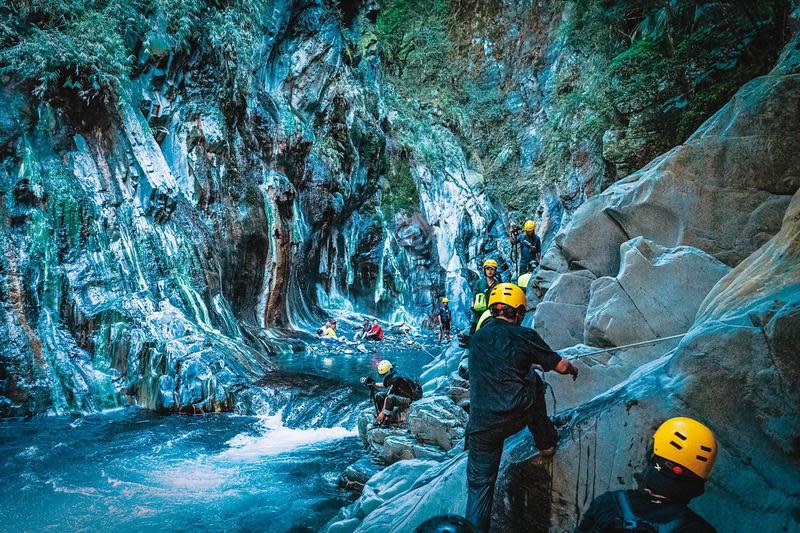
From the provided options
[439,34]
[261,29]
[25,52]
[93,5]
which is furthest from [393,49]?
[25,52]

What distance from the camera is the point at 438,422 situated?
700 cm

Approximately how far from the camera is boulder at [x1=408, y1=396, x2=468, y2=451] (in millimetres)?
6820

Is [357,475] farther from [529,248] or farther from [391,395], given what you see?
[529,248]

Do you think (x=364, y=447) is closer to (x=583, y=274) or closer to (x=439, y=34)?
(x=583, y=274)

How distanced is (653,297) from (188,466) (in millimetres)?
8060

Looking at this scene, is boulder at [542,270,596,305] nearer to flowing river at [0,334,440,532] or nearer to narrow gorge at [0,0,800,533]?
narrow gorge at [0,0,800,533]

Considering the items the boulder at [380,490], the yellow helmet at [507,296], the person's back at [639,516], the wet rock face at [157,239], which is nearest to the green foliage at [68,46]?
the wet rock face at [157,239]

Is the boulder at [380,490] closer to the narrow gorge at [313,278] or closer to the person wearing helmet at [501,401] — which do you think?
the narrow gorge at [313,278]

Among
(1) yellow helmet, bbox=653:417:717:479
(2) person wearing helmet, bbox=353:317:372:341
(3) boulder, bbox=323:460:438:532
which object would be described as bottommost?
(3) boulder, bbox=323:460:438:532

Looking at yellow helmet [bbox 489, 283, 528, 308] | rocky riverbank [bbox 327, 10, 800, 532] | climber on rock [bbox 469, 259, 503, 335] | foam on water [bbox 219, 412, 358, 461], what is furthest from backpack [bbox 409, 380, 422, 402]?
yellow helmet [bbox 489, 283, 528, 308]

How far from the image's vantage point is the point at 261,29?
22.9 metres

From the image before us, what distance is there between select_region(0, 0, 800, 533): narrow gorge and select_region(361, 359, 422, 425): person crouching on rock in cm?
42

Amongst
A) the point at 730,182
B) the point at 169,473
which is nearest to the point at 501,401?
the point at 730,182

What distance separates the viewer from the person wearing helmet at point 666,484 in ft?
6.54
